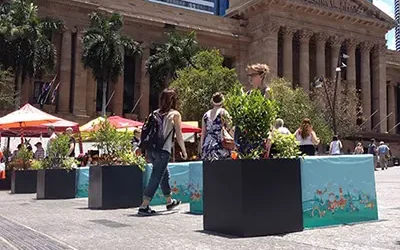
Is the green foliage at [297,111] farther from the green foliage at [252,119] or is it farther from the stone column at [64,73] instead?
the green foliage at [252,119]

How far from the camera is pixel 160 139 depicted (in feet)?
26.6

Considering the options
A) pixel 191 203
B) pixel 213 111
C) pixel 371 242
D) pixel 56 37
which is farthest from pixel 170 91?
pixel 56 37

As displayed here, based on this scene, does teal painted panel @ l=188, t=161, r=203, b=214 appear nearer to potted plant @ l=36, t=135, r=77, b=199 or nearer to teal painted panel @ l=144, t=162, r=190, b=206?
teal painted panel @ l=144, t=162, r=190, b=206

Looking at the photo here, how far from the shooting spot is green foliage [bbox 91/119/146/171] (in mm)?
9414

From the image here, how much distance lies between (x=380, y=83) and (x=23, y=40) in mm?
44998

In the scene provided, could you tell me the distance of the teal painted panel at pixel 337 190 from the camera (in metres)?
6.35

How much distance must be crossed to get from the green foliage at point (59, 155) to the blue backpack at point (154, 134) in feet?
15.0

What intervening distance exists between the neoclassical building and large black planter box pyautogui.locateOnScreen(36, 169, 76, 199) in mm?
30649

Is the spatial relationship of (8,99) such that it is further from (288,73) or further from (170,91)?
(288,73)

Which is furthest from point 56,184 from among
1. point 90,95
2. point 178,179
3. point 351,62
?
point 351,62

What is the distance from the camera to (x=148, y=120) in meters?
8.18

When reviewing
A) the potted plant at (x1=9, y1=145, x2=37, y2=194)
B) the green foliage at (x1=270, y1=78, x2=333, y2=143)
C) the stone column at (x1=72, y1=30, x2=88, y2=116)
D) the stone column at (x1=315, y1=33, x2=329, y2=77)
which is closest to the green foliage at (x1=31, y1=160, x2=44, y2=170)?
the potted plant at (x1=9, y1=145, x2=37, y2=194)

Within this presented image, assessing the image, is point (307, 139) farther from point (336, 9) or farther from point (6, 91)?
point (336, 9)

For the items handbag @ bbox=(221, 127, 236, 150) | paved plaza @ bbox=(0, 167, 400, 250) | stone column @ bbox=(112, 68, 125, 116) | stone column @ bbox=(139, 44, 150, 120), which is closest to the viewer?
paved plaza @ bbox=(0, 167, 400, 250)
